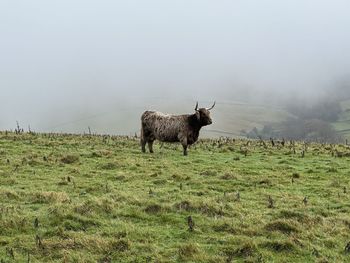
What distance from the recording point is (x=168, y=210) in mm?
11320

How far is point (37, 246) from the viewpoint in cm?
884

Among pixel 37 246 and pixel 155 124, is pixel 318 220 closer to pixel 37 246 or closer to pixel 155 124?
pixel 37 246

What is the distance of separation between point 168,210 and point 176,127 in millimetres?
11572

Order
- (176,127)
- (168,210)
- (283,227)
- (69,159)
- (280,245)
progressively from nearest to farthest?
(280,245) < (283,227) < (168,210) < (69,159) < (176,127)

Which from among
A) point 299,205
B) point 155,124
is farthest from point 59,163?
point 299,205

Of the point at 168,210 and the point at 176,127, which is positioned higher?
the point at 176,127

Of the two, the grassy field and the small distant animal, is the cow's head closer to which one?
the small distant animal

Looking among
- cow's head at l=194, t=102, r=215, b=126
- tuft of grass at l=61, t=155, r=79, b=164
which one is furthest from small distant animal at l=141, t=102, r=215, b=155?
tuft of grass at l=61, t=155, r=79, b=164

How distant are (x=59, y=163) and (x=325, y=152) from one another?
12998 millimetres

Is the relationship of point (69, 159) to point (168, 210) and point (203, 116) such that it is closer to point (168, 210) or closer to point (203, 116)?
point (203, 116)

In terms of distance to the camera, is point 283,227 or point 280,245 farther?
point 283,227

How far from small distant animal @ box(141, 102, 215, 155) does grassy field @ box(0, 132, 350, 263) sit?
3.05 m

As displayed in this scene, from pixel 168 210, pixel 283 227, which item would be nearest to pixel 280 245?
pixel 283 227

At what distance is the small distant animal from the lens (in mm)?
22641
